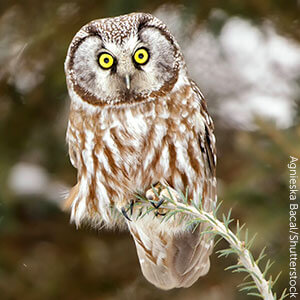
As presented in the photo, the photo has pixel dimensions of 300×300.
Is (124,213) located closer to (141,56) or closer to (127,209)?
(127,209)

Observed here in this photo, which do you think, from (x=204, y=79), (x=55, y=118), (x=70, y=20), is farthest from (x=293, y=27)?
(x=55, y=118)

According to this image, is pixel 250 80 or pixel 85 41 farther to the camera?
pixel 250 80

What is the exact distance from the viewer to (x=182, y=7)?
3592 millimetres

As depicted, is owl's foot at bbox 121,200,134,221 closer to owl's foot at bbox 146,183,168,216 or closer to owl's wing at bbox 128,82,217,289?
owl's foot at bbox 146,183,168,216

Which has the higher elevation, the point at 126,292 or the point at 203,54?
the point at 203,54

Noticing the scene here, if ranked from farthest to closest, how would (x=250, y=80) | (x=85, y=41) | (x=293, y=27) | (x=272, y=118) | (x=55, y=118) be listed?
(x=250, y=80) → (x=55, y=118) → (x=293, y=27) → (x=272, y=118) → (x=85, y=41)

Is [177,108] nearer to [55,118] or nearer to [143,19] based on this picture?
[143,19]

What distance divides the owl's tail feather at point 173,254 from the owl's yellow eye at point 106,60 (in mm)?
946

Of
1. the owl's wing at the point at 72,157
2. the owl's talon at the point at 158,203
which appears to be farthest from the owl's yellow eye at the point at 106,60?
the owl's talon at the point at 158,203

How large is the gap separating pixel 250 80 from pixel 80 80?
300cm

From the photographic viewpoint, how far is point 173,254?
9.93 feet

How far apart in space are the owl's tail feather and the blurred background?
0.56 meters

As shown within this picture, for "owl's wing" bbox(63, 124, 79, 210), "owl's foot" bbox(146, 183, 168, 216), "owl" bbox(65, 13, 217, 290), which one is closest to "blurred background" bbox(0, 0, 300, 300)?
"owl's wing" bbox(63, 124, 79, 210)

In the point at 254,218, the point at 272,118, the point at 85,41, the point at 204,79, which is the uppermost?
the point at 85,41
